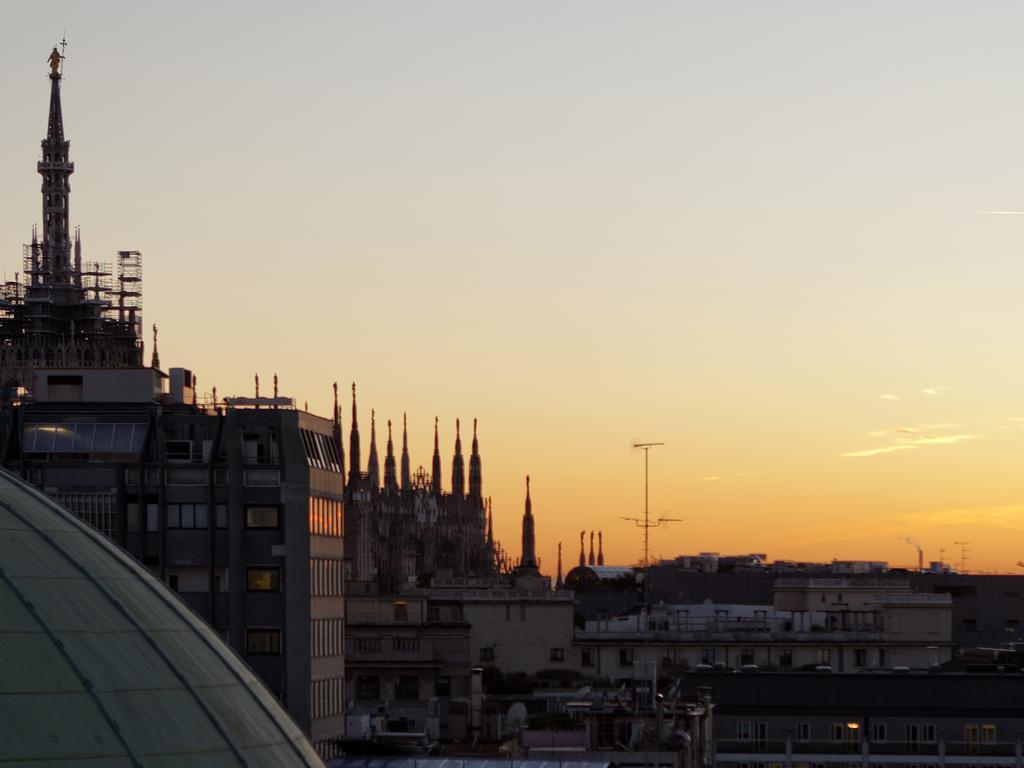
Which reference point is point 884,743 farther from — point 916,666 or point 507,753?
point 916,666

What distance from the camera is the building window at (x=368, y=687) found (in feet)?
474

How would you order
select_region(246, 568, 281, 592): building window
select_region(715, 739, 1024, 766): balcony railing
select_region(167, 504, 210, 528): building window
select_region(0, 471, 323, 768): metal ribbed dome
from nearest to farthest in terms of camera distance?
select_region(0, 471, 323, 768): metal ribbed dome < select_region(246, 568, 281, 592): building window < select_region(167, 504, 210, 528): building window < select_region(715, 739, 1024, 766): balcony railing

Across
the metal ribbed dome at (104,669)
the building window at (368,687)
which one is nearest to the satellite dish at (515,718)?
the building window at (368,687)

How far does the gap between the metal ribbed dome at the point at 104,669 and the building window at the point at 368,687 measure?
11651cm

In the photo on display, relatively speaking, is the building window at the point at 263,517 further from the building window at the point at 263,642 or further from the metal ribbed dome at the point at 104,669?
the metal ribbed dome at the point at 104,669

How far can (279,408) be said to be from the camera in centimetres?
9294

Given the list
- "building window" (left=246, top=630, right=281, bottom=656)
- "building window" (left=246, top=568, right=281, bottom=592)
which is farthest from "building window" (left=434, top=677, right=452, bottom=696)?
"building window" (left=246, top=630, right=281, bottom=656)

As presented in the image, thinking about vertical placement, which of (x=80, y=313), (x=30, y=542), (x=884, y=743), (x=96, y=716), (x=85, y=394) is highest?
(x=80, y=313)

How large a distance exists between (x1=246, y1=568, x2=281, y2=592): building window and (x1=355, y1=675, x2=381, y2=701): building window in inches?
2242

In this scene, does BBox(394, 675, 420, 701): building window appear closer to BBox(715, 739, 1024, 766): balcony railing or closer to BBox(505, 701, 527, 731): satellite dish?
BBox(505, 701, 527, 731): satellite dish

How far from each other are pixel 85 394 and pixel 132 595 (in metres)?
70.8

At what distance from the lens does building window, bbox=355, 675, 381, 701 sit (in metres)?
144

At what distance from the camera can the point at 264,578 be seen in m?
88.3

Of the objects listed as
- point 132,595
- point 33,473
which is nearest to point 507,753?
point 33,473
